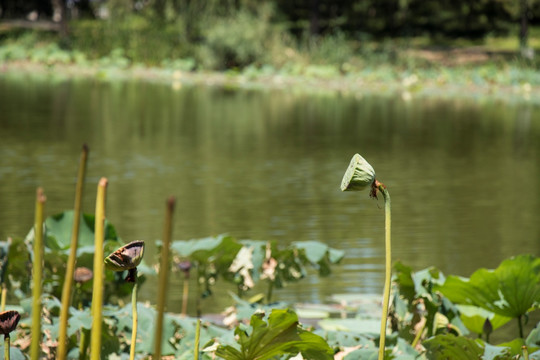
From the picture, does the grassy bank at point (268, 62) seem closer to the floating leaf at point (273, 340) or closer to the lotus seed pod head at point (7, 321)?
the floating leaf at point (273, 340)

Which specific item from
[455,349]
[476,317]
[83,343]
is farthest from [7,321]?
[476,317]

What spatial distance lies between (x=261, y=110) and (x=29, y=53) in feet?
52.5

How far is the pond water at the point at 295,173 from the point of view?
20.5 ft

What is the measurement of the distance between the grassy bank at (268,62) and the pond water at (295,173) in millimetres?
4734

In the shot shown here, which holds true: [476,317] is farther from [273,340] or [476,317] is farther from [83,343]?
[273,340]

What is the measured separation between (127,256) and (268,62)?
2537 cm

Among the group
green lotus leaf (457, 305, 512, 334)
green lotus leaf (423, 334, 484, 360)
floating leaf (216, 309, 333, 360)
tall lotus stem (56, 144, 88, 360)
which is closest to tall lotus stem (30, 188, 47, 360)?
tall lotus stem (56, 144, 88, 360)

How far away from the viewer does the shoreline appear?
2191cm

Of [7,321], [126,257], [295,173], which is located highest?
[126,257]

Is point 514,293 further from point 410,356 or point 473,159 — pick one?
point 473,159

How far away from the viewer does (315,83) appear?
24.0 metres

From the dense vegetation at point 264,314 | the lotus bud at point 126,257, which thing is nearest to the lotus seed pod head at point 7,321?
the dense vegetation at point 264,314

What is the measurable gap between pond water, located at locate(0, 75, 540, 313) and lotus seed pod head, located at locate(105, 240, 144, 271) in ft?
1.31

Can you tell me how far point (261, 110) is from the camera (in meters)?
17.0
